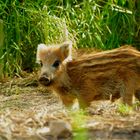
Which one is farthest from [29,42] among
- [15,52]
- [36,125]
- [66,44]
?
[36,125]

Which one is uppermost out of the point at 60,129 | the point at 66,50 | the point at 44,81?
the point at 66,50

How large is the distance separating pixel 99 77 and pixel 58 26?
98.1 inches

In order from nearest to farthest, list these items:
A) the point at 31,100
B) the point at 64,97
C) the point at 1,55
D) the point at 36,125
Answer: the point at 36,125 < the point at 64,97 < the point at 31,100 < the point at 1,55

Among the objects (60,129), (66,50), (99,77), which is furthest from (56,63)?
(60,129)

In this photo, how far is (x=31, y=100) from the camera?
27.1 ft

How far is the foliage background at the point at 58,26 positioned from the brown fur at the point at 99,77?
7.19 ft

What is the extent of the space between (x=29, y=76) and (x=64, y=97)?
2.34 m

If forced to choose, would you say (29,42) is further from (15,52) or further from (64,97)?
(64,97)

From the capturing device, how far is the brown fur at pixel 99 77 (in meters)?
6.81

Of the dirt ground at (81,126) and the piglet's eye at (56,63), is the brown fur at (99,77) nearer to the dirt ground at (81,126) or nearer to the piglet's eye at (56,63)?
the piglet's eye at (56,63)

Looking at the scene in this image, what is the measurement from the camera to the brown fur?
6.81 meters

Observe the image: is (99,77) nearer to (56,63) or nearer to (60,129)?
(56,63)

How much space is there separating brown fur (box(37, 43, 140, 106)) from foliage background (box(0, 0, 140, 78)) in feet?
7.19

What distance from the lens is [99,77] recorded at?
22.6 ft
